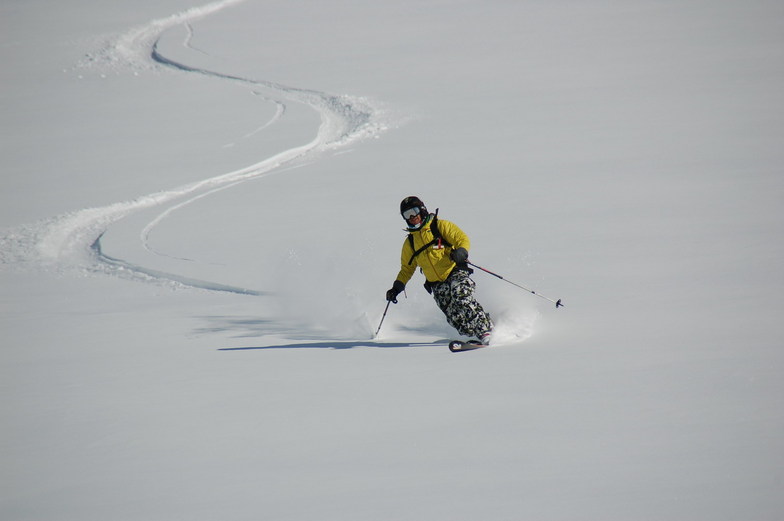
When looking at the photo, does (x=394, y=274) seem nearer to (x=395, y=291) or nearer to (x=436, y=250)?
(x=395, y=291)

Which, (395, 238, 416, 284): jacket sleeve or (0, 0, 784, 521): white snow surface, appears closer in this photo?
(0, 0, 784, 521): white snow surface

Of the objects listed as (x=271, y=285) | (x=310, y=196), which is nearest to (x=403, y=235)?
(x=271, y=285)

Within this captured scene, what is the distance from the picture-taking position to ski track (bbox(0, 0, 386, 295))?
10.9 m

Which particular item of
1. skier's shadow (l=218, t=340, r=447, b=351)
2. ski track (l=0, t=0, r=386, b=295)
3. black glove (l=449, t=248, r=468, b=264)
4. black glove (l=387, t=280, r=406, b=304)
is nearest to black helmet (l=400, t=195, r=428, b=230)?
black glove (l=449, t=248, r=468, b=264)

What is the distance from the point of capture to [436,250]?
21.5ft

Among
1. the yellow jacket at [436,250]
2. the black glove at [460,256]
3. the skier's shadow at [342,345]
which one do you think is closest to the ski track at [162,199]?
the skier's shadow at [342,345]

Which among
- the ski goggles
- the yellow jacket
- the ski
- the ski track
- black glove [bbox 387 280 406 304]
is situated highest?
the ski track

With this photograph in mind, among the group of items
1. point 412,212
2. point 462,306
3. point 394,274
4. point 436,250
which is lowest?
point 462,306

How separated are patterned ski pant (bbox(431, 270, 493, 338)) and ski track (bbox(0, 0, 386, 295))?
321 centimetres

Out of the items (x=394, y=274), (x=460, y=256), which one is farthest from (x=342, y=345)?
(x=394, y=274)

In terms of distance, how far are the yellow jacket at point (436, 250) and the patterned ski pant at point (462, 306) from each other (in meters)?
0.09

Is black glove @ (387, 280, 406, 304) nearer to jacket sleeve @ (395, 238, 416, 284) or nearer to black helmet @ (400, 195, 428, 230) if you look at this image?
jacket sleeve @ (395, 238, 416, 284)

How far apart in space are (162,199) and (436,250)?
843 centimetres

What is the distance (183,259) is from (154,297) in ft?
4.62
